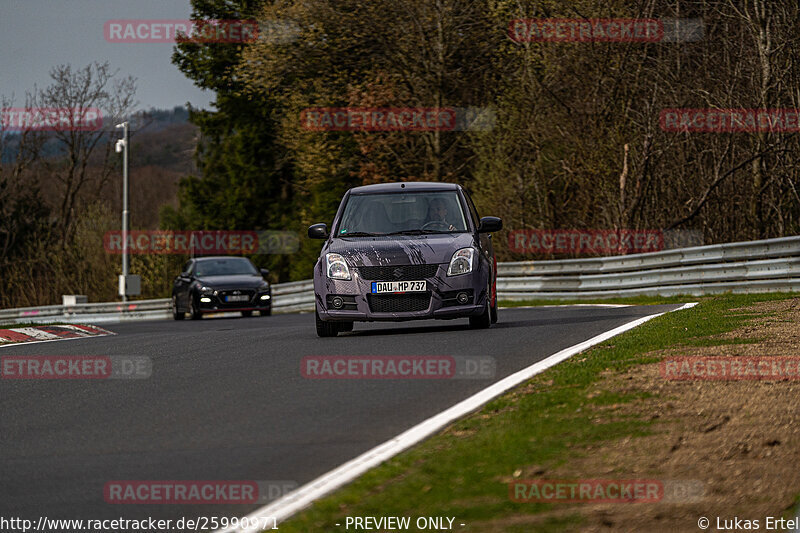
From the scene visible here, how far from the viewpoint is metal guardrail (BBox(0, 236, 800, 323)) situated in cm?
2086

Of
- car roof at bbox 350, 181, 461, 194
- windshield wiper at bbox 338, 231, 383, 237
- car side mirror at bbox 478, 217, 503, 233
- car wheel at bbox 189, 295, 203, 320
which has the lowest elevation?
car wheel at bbox 189, 295, 203, 320

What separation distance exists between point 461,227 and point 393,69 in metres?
25.1

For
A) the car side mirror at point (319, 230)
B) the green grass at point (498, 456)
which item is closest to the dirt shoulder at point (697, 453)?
the green grass at point (498, 456)

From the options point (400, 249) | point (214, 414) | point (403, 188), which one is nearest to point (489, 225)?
point (403, 188)

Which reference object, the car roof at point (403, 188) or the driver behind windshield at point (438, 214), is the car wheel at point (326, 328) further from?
the car roof at point (403, 188)

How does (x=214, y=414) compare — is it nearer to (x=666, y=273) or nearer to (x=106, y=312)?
(x=666, y=273)

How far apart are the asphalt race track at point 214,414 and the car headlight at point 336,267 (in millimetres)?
791

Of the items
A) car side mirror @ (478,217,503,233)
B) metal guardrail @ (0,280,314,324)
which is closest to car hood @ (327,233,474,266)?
car side mirror @ (478,217,503,233)

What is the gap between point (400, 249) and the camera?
544 inches

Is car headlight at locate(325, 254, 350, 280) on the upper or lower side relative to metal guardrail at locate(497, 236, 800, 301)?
upper

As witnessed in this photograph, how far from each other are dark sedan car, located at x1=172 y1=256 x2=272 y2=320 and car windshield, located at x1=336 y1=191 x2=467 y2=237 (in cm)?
1403

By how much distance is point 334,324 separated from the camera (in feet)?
47.7

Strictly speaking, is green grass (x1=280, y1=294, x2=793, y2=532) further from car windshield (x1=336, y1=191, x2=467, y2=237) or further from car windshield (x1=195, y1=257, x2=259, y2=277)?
car windshield (x1=195, y1=257, x2=259, y2=277)

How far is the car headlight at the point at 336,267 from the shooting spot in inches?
546
